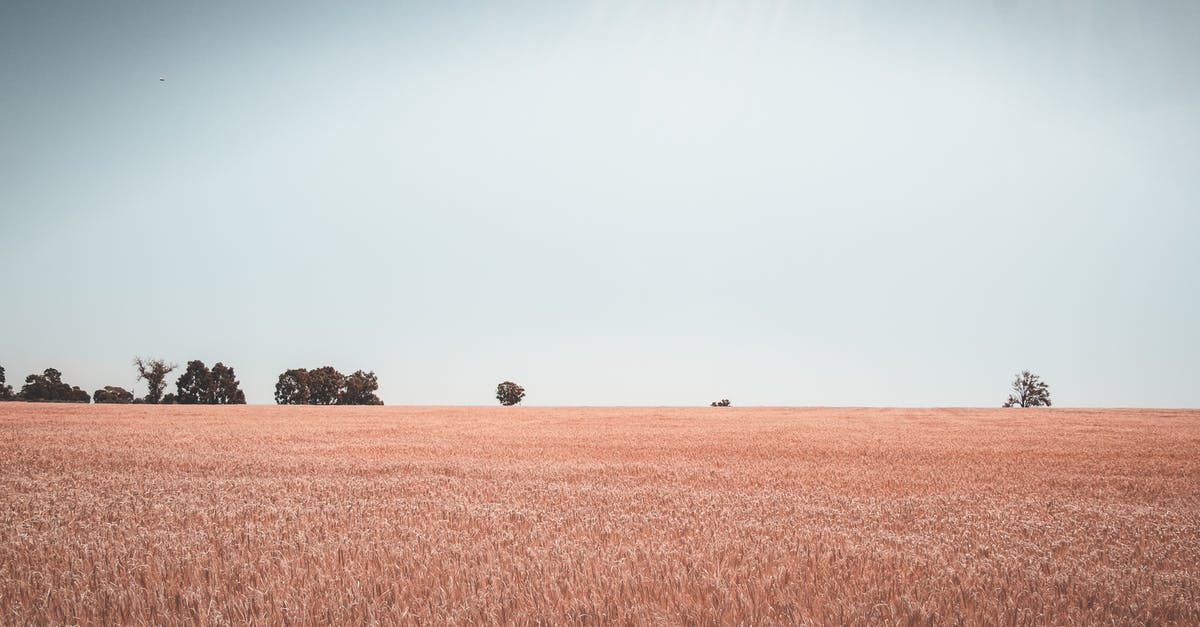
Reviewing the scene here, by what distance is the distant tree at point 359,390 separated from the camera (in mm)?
100562

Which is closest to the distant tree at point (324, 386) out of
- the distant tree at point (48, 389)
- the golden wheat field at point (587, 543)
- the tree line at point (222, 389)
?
the tree line at point (222, 389)

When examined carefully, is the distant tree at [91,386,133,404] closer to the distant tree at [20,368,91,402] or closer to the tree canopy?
the distant tree at [20,368,91,402]

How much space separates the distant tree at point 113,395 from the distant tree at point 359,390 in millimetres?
37155

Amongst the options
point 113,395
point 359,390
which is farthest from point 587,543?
point 113,395

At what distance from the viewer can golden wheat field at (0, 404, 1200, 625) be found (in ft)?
13.2

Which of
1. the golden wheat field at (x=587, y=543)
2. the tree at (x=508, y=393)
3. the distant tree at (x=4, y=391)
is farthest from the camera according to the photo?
the tree at (x=508, y=393)

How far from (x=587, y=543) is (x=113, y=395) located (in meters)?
128

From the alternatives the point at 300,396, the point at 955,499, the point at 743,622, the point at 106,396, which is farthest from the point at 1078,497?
the point at 106,396

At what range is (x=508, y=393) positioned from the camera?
4446 inches

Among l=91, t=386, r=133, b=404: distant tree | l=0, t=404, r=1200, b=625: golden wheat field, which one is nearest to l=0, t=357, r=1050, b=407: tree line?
l=91, t=386, r=133, b=404: distant tree

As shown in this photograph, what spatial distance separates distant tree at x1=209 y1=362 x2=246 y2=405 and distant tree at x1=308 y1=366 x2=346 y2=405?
1141 centimetres

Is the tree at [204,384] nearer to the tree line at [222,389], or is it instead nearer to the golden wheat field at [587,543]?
the tree line at [222,389]

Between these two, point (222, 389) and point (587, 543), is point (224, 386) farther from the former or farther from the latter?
point (587, 543)

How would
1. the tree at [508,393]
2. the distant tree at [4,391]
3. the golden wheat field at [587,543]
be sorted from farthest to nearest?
the tree at [508,393] < the distant tree at [4,391] < the golden wheat field at [587,543]
